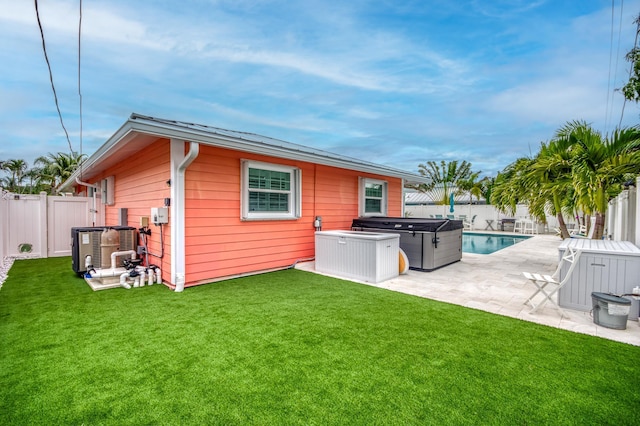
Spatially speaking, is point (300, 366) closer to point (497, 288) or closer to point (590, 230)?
point (497, 288)

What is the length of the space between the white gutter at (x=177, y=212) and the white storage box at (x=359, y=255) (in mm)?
2584

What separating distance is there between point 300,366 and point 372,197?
6.66 m

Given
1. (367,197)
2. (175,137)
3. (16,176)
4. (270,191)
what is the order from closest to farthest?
1. (175,137)
2. (270,191)
3. (367,197)
4. (16,176)

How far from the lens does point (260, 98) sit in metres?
12.2

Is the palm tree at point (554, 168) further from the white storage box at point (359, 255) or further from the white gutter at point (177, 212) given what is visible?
the white gutter at point (177, 212)

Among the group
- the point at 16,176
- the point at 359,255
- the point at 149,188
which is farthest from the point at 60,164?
the point at 359,255

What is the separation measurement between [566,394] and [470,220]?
18.8 m

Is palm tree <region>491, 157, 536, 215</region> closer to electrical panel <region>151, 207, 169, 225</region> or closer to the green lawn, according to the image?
the green lawn

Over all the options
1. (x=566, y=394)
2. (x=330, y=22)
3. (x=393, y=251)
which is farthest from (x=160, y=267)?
(x=330, y=22)

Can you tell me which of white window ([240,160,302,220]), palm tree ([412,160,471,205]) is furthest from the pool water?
palm tree ([412,160,471,205])

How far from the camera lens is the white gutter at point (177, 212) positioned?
4.57m

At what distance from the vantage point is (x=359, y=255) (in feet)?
17.7

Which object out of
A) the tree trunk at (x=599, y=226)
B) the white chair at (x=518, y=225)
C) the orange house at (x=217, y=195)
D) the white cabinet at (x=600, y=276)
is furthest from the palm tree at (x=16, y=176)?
the white chair at (x=518, y=225)

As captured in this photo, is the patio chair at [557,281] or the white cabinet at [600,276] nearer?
the white cabinet at [600,276]
